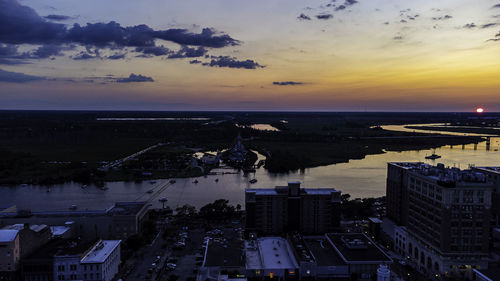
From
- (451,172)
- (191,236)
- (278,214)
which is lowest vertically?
(191,236)

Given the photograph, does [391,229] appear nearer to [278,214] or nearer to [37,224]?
[278,214]

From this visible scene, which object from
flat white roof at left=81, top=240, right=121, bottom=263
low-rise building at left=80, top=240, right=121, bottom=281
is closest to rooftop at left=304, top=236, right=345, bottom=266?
low-rise building at left=80, top=240, right=121, bottom=281

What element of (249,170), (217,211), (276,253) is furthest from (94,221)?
(249,170)

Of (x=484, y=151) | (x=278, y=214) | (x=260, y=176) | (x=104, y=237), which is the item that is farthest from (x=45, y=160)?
(x=484, y=151)

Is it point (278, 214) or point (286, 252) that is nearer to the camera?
point (286, 252)

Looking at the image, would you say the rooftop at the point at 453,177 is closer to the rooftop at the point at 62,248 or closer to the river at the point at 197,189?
Answer: the river at the point at 197,189

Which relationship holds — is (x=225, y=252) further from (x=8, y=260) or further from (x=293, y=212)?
(x=8, y=260)

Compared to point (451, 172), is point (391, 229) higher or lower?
lower
